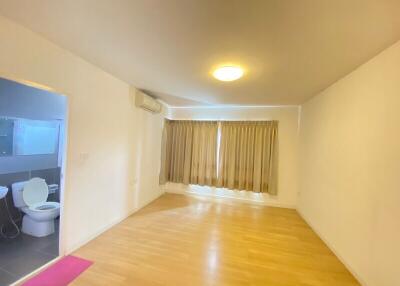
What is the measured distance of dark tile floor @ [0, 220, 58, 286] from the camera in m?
1.90

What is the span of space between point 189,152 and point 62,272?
336 cm

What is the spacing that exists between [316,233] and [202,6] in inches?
140

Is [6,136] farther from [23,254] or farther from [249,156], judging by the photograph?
[249,156]

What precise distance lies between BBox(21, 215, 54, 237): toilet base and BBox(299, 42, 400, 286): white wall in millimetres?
3869

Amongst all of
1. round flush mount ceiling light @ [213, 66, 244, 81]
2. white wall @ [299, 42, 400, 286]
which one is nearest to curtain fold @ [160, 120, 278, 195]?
white wall @ [299, 42, 400, 286]

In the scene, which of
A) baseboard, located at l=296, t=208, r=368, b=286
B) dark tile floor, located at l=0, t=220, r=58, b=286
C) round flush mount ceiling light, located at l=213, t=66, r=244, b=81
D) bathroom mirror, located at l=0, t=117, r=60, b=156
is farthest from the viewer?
bathroom mirror, located at l=0, t=117, r=60, b=156

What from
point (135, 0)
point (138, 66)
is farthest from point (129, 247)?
point (135, 0)

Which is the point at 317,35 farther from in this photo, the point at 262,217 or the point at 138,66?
the point at 262,217

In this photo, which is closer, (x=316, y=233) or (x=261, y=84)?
(x=261, y=84)

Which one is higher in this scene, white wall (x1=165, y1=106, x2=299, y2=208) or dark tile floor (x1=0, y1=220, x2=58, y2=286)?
white wall (x1=165, y1=106, x2=299, y2=208)

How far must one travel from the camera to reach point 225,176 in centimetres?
473

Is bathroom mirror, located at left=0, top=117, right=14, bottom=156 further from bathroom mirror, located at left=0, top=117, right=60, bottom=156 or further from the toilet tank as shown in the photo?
the toilet tank

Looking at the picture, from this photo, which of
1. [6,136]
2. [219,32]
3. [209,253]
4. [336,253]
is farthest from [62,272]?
[336,253]

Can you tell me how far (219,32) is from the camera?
5.22 ft
